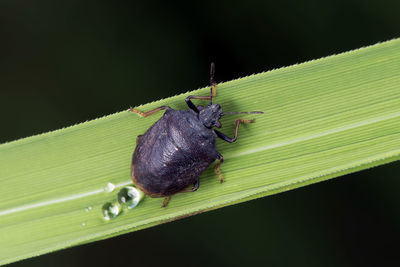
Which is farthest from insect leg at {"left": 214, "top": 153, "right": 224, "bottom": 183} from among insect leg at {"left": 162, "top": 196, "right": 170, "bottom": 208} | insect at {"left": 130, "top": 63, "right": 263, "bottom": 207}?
insect leg at {"left": 162, "top": 196, "right": 170, "bottom": 208}

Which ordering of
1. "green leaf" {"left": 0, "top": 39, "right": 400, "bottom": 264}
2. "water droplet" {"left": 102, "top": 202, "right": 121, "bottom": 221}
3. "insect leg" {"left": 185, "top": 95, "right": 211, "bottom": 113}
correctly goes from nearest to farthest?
"green leaf" {"left": 0, "top": 39, "right": 400, "bottom": 264} → "water droplet" {"left": 102, "top": 202, "right": 121, "bottom": 221} → "insect leg" {"left": 185, "top": 95, "right": 211, "bottom": 113}

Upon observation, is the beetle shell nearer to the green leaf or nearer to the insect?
the insect

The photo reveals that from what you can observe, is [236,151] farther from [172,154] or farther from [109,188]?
[109,188]

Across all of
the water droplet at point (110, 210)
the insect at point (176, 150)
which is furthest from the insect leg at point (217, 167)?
the water droplet at point (110, 210)

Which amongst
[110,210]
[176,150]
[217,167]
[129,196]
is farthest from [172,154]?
[110,210]

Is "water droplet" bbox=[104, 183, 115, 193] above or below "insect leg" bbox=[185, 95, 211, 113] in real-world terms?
below

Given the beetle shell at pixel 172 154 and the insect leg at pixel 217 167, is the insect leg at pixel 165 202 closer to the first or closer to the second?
the beetle shell at pixel 172 154

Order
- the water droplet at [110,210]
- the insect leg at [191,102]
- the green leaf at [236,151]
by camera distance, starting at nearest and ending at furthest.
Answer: the green leaf at [236,151] < the water droplet at [110,210] < the insect leg at [191,102]
